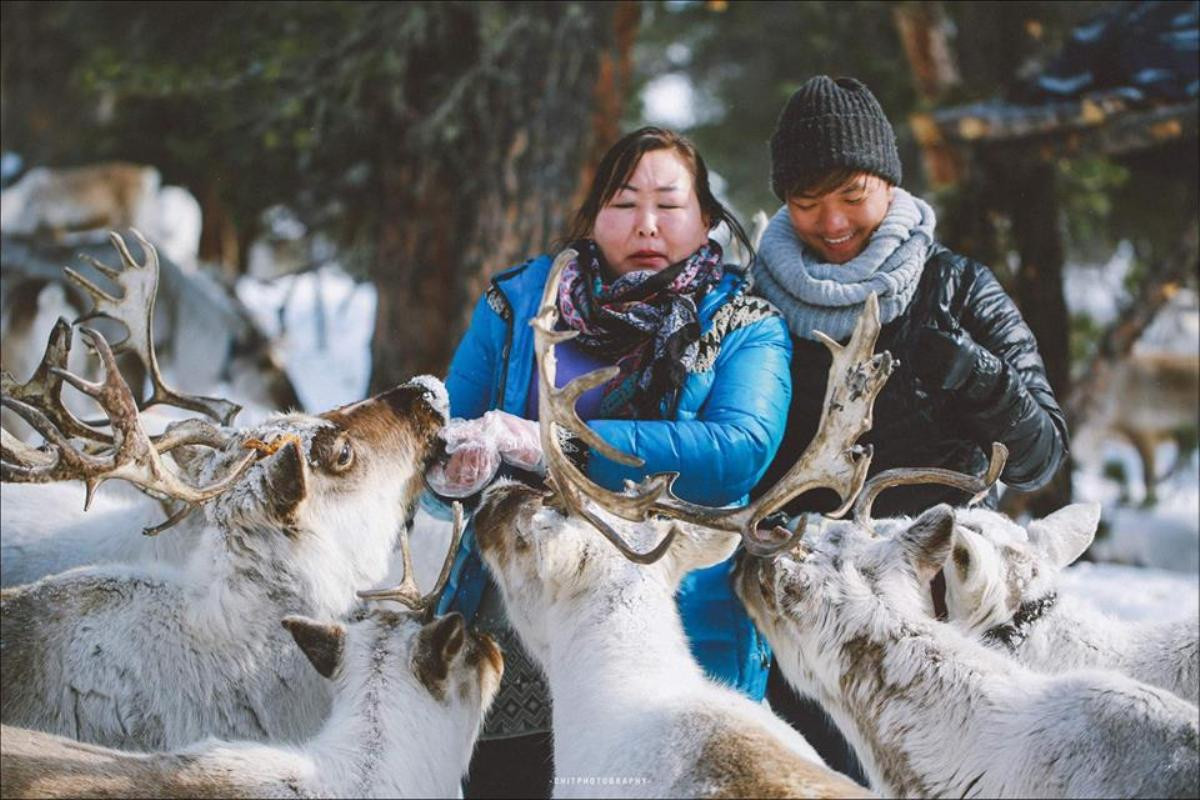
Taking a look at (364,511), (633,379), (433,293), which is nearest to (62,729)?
(364,511)

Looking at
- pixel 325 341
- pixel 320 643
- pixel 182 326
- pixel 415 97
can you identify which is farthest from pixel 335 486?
pixel 325 341

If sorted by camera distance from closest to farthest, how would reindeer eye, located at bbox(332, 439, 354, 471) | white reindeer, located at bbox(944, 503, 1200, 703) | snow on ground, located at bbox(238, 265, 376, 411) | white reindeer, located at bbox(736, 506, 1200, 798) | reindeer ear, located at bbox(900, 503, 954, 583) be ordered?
white reindeer, located at bbox(736, 506, 1200, 798)
reindeer ear, located at bbox(900, 503, 954, 583)
white reindeer, located at bbox(944, 503, 1200, 703)
reindeer eye, located at bbox(332, 439, 354, 471)
snow on ground, located at bbox(238, 265, 376, 411)

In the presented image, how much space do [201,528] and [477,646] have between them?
4.30 feet

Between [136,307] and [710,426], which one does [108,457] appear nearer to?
[136,307]

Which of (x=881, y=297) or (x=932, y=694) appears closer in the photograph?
(x=932, y=694)

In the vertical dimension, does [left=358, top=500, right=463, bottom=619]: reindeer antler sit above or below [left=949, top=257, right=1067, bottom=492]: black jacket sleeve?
below

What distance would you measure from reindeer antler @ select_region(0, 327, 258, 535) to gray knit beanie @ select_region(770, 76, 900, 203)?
5.78ft

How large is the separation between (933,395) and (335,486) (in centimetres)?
173

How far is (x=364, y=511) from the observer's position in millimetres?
4137

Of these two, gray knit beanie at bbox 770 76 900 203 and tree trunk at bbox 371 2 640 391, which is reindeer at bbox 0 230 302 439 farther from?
gray knit beanie at bbox 770 76 900 203

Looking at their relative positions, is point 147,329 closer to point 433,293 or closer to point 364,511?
point 364,511

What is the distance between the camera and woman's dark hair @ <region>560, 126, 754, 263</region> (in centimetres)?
401

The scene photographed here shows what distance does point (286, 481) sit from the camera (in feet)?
13.1

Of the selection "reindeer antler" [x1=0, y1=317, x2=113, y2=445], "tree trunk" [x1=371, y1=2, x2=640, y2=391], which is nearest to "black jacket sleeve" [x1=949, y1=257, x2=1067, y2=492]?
"reindeer antler" [x1=0, y1=317, x2=113, y2=445]
